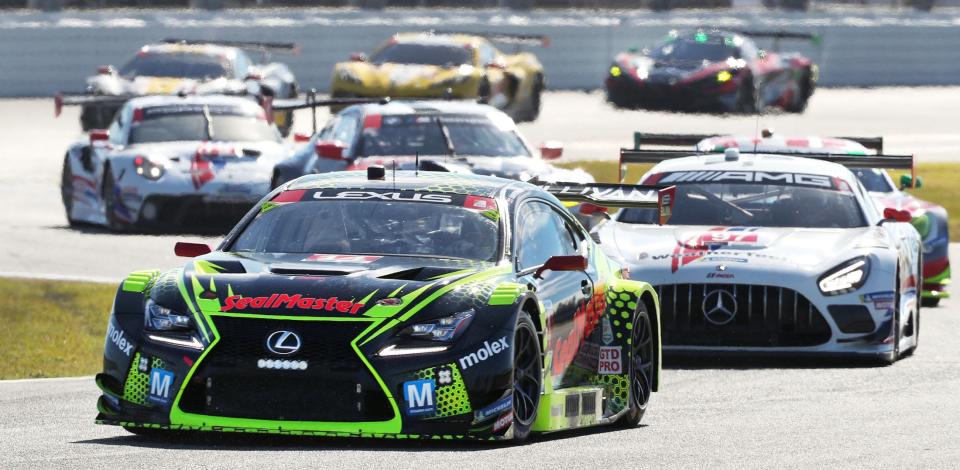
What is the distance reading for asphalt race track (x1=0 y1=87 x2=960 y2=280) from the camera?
18828 millimetres

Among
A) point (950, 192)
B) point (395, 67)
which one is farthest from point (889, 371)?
point (395, 67)

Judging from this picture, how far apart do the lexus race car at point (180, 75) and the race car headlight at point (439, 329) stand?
2081 centimetres

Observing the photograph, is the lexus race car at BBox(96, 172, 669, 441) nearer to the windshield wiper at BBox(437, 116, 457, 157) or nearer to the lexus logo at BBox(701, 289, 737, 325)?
the lexus logo at BBox(701, 289, 737, 325)

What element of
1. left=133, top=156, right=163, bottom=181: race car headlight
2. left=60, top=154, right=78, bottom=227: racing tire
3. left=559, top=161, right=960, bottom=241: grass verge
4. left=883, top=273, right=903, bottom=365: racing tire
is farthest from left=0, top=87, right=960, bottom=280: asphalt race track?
left=883, top=273, right=903, bottom=365: racing tire

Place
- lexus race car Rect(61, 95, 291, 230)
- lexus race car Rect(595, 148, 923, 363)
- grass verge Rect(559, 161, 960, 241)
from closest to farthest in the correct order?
lexus race car Rect(595, 148, 923, 363), lexus race car Rect(61, 95, 291, 230), grass verge Rect(559, 161, 960, 241)

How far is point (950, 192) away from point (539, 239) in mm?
18887

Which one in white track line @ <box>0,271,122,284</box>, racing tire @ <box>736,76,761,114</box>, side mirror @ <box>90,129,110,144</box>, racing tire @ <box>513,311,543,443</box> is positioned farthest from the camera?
racing tire @ <box>736,76,761,114</box>

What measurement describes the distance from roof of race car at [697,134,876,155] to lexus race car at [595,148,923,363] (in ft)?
6.94

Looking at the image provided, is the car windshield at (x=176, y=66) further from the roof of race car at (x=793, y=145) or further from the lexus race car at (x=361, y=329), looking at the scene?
the lexus race car at (x=361, y=329)

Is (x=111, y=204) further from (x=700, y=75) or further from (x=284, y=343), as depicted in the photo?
(x=700, y=75)

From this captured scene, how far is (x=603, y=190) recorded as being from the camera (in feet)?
38.9

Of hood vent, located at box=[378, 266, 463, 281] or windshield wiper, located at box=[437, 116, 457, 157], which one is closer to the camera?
hood vent, located at box=[378, 266, 463, 281]

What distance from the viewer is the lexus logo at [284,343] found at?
8.05 meters

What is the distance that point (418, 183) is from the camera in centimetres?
955
